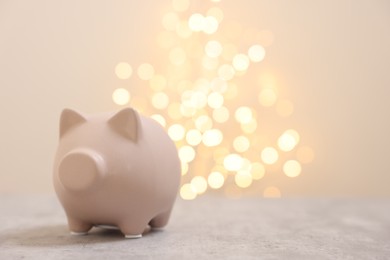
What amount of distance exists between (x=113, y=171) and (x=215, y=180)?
6.01 feet

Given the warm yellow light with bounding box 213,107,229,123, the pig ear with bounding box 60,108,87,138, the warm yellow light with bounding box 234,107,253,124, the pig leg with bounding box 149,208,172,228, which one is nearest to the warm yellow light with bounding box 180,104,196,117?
the warm yellow light with bounding box 213,107,229,123

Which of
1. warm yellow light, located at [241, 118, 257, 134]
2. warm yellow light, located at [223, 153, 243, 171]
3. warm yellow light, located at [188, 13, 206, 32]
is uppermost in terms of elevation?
warm yellow light, located at [188, 13, 206, 32]

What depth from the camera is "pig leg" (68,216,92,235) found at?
1182 millimetres

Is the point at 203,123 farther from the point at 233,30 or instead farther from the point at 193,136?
the point at 233,30

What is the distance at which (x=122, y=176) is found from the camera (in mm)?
1082

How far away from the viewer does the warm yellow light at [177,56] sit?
291 cm

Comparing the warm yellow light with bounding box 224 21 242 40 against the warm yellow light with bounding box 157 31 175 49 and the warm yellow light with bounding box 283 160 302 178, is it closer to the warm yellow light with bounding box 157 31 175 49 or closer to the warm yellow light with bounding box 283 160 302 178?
the warm yellow light with bounding box 157 31 175 49

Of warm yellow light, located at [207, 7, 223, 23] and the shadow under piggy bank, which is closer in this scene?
the shadow under piggy bank

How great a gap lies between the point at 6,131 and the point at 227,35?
1320mm

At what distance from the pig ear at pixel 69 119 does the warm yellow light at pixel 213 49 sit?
5.89ft

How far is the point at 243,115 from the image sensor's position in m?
2.88

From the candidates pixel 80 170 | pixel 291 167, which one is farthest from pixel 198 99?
pixel 80 170

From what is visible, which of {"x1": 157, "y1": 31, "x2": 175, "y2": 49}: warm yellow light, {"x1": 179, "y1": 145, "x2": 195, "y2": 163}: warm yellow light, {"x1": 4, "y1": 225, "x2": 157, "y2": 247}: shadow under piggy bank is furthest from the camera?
{"x1": 157, "y1": 31, "x2": 175, "y2": 49}: warm yellow light

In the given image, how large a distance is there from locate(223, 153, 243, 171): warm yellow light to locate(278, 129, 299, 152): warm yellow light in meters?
0.24
